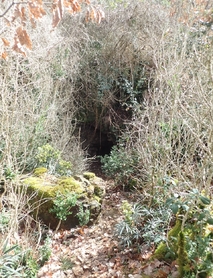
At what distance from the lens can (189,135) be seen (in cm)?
472

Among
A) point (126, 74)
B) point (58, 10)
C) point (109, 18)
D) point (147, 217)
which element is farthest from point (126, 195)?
point (109, 18)

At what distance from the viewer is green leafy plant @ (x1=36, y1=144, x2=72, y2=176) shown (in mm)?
5977

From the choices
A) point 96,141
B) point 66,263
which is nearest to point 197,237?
point 66,263

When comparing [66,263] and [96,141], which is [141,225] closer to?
[66,263]

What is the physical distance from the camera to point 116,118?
8469 mm

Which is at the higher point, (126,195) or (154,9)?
(154,9)

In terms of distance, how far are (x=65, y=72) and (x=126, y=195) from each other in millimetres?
3745

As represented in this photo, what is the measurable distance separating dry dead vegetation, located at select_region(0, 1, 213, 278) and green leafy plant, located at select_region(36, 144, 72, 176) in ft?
0.93

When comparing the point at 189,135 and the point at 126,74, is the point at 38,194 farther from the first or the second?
the point at 126,74

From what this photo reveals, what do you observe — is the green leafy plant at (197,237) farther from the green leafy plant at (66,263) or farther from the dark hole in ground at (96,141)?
the dark hole in ground at (96,141)

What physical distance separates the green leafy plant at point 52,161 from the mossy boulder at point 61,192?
524mm

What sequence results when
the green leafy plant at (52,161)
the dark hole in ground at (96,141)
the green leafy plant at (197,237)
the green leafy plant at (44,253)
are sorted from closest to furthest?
the green leafy plant at (197,237) < the green leafy plant at (44,253) < the green leafy plant at (52,161) < the dark hole in ground at (96,141)

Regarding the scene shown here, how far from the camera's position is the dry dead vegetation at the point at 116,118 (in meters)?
3.85

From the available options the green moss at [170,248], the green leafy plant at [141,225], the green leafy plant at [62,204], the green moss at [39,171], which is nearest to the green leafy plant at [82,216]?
the green leafy plant at [62,204]
